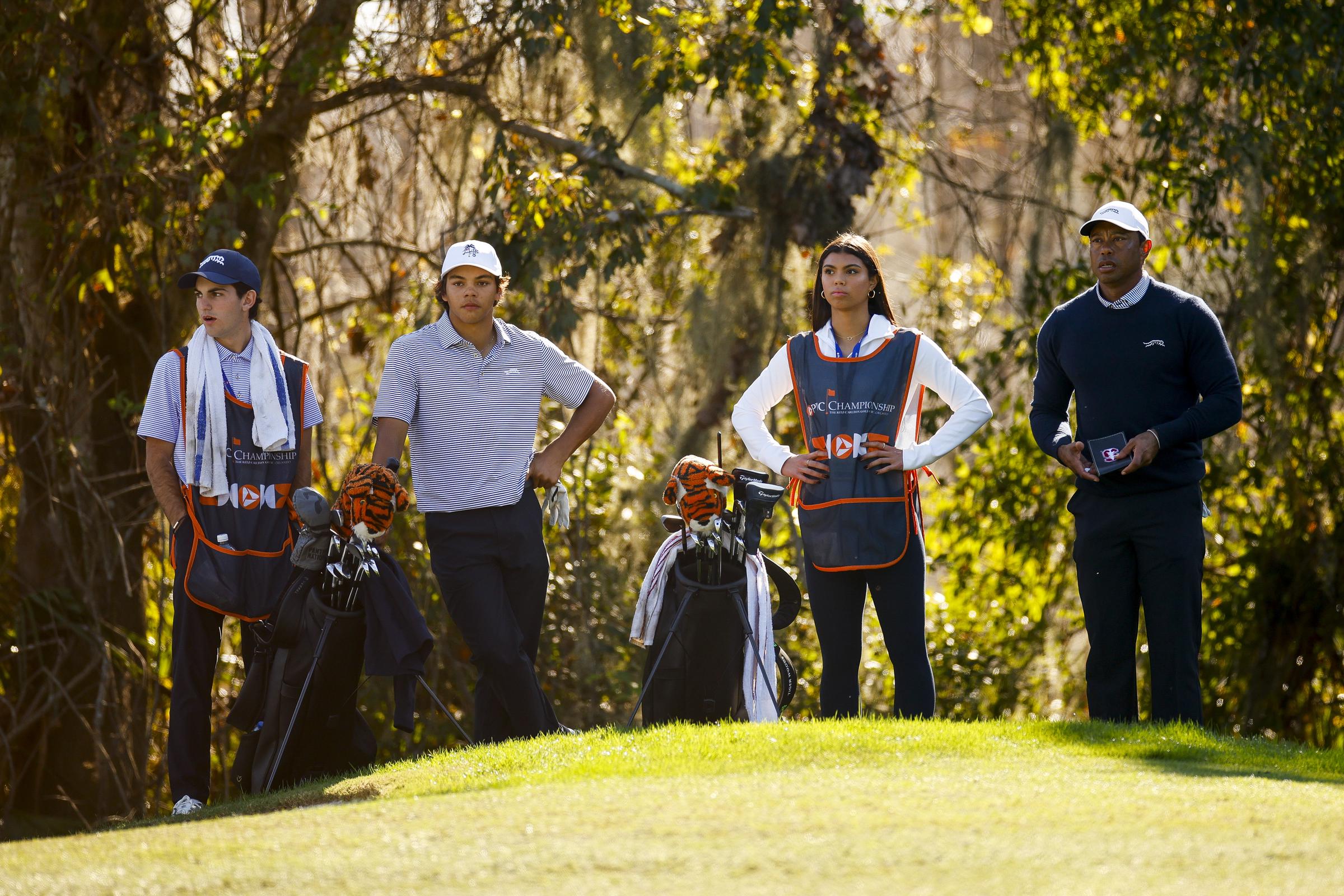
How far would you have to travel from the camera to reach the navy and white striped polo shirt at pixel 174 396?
5535mm

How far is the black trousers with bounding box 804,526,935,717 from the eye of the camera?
17.5ft

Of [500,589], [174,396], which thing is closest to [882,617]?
[500,589]

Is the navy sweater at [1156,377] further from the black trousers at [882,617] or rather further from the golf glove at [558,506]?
the golf glove at [558,506]

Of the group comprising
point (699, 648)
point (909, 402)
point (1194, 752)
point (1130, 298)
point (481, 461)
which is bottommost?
point (1194, 752)

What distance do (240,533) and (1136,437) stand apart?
3.08 metres

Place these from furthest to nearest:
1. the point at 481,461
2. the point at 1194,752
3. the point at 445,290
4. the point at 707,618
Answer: the point at 445,290 → the point at 481,461 → the point at 707,618 → the point at 1194,752

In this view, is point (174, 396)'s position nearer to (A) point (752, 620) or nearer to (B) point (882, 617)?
(A) point (752, 620)

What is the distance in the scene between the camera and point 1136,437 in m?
5.18

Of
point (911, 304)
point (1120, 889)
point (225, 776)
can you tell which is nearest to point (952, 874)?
point (1120, 889)

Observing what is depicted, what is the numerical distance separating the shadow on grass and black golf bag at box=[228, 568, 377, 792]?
2.38 m

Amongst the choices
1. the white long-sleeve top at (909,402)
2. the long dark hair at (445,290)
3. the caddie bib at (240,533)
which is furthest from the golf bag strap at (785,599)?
the caddie bib at (240,533)

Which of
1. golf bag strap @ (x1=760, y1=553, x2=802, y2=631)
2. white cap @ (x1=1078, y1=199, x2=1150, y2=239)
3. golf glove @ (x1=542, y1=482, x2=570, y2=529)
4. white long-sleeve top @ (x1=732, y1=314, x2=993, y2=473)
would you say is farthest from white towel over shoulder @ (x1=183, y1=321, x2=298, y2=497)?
white cap @ (x1=1078, y1=199, x2=1150, y2=239)

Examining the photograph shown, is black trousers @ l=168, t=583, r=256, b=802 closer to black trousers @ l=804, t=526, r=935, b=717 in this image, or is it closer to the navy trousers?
the navy trousers

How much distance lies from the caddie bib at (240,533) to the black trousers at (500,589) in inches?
21.5
